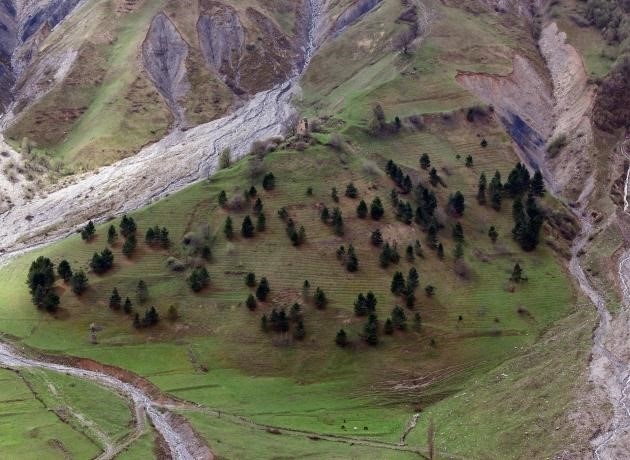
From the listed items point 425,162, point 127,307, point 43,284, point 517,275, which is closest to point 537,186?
point 425,162

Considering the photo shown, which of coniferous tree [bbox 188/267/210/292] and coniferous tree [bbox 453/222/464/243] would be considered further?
coniferous tree [bbox 453/222/464/243]

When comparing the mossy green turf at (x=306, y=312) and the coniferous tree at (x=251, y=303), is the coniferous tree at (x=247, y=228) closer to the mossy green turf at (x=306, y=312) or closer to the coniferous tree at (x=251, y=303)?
the mossy green turf at (x=306, y=312)

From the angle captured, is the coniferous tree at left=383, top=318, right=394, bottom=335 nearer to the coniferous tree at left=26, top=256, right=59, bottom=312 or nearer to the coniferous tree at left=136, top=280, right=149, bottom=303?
the coniferous tree at left=136, top=280, right=149, bottom=303

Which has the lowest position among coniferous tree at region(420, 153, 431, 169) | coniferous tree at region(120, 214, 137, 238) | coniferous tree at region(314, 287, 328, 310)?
coniferous tree at region(314, 287, 328, 310)

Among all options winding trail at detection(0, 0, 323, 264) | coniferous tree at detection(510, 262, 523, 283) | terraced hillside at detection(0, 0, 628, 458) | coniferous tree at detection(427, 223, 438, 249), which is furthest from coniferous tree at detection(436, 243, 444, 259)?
winding trail at detection(0, 0, 323, 264)

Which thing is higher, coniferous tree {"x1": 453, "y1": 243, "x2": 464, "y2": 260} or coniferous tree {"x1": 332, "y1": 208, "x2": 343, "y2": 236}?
coniferous tree {"x1": 332, "y1": 208, "x2": 343, "y2": 236}

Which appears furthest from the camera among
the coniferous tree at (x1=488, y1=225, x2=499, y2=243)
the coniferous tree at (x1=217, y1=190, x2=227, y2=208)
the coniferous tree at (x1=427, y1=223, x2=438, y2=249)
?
the coniferous tree at (x1=488, y1=225, x2=499, y2=243)

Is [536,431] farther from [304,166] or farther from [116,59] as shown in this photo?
[116,59]
